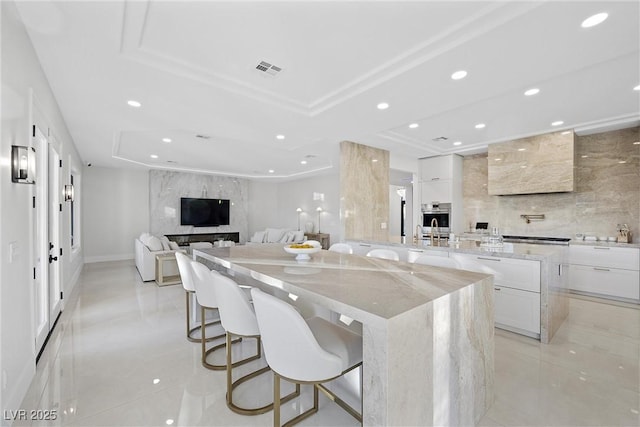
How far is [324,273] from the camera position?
196cm

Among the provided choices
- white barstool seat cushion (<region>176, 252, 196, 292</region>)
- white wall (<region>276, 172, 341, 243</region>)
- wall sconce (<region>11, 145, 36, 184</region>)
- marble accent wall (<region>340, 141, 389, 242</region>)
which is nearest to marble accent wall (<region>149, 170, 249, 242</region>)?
white wall (<region>276, 172, 341, 243</region>)

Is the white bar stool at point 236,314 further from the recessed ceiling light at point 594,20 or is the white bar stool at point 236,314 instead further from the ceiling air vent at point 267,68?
the recessed ceiling light at point 594,20

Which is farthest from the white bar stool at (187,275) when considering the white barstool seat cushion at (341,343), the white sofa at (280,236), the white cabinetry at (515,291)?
the white sofa at (280,236)

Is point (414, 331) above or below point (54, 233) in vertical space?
below

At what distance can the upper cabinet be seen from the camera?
4.46 m

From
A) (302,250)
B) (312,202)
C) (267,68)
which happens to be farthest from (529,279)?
(312,202)

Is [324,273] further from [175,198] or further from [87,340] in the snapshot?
[175,198]

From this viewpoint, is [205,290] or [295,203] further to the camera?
[295,203]

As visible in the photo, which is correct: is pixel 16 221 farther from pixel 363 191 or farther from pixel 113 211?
pixel 113 211

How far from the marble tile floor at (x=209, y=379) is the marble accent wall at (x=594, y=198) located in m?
1.72

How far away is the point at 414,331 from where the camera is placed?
1.24m

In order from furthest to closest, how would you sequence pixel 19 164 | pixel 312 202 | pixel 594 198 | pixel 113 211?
1. pixel 312 202
2. pixel 113 211
3. pixel 594 198
4. pixel 19 164

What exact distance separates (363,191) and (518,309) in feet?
9.34

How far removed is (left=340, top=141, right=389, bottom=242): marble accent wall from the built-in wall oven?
139 cm
